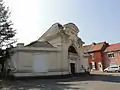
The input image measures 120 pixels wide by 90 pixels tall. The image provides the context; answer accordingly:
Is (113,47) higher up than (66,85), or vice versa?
(113,47)

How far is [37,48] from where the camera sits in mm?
34188

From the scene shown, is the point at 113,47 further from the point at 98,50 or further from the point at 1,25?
the point at 1,25

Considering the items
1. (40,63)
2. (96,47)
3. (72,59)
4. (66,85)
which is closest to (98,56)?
(96,47)

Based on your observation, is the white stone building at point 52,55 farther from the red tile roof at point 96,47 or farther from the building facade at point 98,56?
the red tile roof at point 96,47

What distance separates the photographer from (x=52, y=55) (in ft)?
118

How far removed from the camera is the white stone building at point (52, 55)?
1284 inches

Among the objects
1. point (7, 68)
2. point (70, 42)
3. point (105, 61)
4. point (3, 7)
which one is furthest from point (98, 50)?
point (3, 7)

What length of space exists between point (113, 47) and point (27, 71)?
3684 centimetres

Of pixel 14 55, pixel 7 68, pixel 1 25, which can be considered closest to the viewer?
pixel 1 25

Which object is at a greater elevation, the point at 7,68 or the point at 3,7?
the point at 3,7

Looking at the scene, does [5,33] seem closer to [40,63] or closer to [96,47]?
[40,63]

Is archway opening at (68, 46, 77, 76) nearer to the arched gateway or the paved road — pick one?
the arched gateway

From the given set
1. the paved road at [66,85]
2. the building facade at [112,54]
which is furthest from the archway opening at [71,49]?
the building facade at [112,54]

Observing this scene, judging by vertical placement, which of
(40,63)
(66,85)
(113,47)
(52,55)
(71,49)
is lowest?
(66,85)
